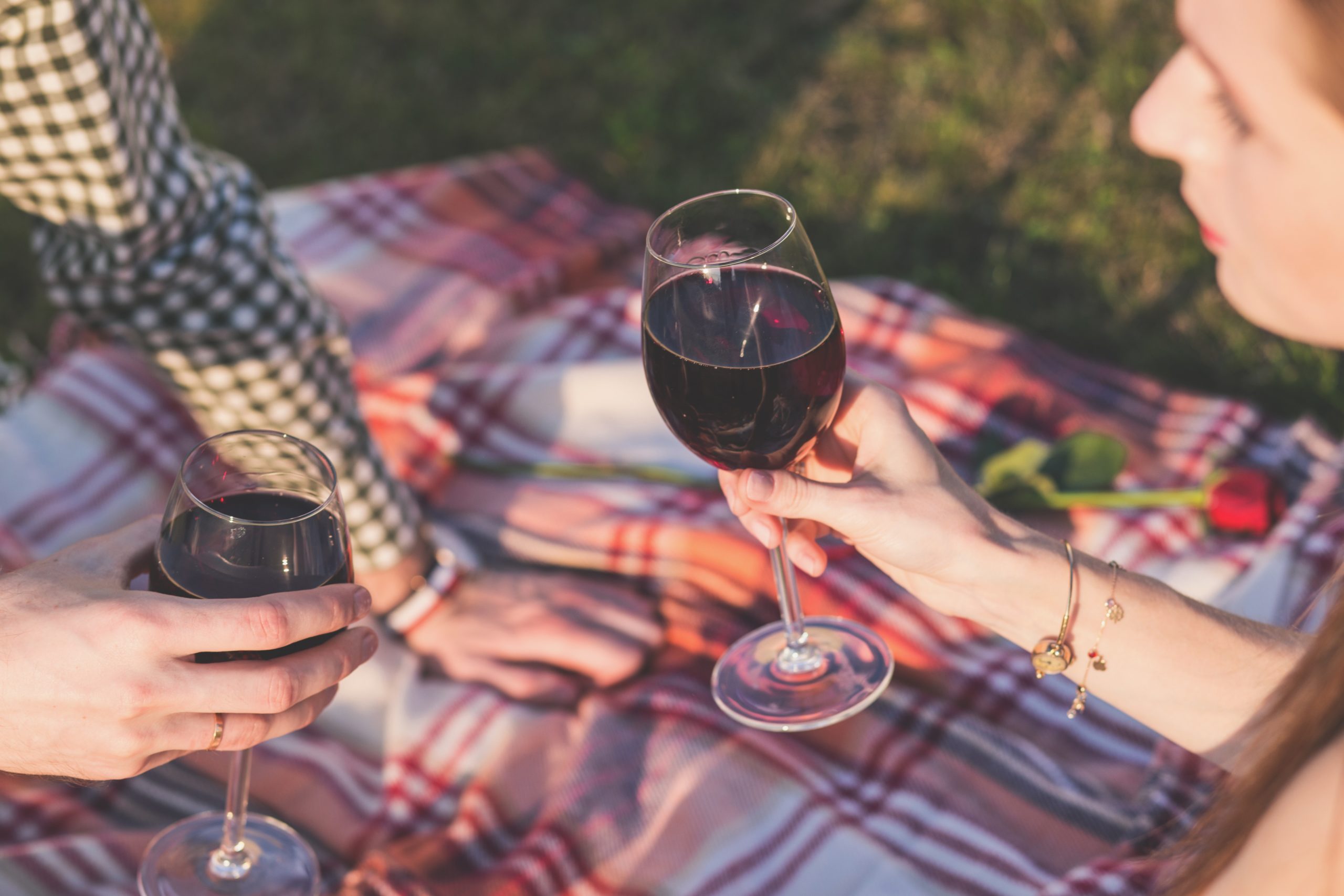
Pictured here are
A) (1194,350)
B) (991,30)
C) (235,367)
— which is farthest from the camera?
(991,30)

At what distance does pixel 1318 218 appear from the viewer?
49.7 inches

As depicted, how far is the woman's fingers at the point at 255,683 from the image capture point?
4.11 feet

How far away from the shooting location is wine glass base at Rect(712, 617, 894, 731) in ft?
5.46

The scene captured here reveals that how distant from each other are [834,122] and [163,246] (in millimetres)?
2255

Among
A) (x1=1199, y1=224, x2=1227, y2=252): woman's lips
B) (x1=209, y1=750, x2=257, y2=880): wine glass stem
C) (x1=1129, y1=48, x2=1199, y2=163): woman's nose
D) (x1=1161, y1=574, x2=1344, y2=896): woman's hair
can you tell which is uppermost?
(x1=1129, y1=48, x2=1199, y2=163): woman's nose

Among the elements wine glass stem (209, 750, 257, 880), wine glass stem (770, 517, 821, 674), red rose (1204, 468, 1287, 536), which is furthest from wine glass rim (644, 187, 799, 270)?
red rose (1204, 468, 1287, 536)

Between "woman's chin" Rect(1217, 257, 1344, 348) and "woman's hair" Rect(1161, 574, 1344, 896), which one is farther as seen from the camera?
"woman's chin" Rect(1217, 257, 1344, 348)

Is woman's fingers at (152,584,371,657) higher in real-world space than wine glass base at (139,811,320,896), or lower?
higher

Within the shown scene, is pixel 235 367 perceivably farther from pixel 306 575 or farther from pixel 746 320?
pixel 746 320

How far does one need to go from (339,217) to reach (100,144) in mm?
1327

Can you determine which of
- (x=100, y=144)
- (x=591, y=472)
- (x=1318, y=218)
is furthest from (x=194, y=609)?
(x=591, y=472)

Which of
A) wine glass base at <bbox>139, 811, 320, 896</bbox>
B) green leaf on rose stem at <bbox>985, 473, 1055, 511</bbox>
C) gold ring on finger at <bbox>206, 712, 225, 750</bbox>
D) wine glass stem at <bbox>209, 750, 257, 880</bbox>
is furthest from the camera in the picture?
green leaf on rose stem at <bbox>985, 473, 1055, 511</bbox>

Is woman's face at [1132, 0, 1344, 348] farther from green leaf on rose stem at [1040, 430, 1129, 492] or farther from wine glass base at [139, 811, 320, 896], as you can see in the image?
wine glass base at [139, 811, 320, 896]

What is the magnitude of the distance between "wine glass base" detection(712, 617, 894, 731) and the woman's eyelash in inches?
31.7
